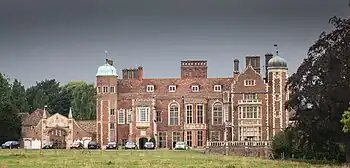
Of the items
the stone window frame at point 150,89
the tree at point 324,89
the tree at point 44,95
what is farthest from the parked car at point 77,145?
the tree at point 324,89

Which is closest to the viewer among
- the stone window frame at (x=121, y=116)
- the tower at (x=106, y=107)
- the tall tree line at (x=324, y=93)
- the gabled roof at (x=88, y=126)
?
the tall tree line at (x=324, y=93)

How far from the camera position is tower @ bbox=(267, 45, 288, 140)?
86750 mm

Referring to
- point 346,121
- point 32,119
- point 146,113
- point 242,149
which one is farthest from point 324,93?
point 32,119

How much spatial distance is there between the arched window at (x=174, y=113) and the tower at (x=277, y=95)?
10807mm

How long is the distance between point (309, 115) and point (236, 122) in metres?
42.6

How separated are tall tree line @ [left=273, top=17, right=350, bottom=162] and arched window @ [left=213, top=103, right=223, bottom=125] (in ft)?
138

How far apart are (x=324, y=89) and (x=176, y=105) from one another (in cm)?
4937

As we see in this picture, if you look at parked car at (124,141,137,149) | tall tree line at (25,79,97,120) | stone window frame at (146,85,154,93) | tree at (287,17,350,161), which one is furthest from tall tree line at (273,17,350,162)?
tall tree line at (25,79,97,120)

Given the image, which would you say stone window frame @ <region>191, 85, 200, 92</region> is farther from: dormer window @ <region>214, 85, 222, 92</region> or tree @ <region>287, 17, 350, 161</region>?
tree @ <region>287, 17, 350, 161</region>

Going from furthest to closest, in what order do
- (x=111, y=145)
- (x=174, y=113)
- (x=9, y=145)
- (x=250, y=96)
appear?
(x=174, y=113) < (x=250, y=96) < (x=9, y=145) < (x=111, y=145)

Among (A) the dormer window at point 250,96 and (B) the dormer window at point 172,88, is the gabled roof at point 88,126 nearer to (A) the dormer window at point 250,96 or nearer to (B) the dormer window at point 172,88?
(B) the dormer window at point 172,88

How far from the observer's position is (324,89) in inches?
1693

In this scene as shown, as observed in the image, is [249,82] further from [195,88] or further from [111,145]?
[111,145]

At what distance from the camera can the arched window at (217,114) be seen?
3578 inches
